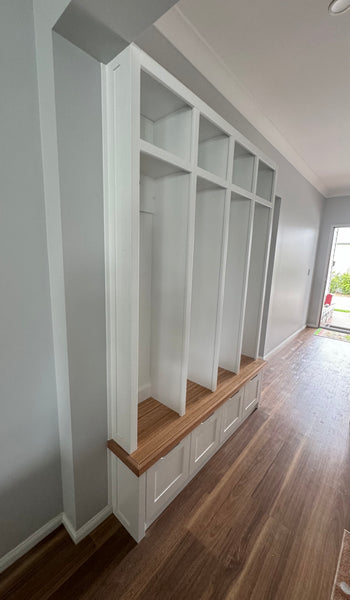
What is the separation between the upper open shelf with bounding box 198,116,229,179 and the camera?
4.88 ft

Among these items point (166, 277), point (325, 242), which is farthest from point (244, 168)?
point (325, 242)

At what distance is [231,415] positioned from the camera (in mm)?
1949

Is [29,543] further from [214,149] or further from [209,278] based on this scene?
[214,149]

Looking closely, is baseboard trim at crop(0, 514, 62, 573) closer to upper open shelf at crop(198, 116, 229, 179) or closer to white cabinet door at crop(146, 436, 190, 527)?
white cabinet door at crop(146, 436, 190, 527)

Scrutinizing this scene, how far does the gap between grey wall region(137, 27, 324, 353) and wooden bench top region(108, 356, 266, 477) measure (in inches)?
75.1

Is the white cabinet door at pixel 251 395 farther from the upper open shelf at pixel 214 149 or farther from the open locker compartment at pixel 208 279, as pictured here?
the upper open shelf at pixel 214 149

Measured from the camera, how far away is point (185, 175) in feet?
4.14

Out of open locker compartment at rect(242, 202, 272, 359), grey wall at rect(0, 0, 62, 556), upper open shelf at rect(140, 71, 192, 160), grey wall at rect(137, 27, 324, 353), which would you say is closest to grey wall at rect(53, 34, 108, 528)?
grey wall at rect(0, 0, 62, 556)

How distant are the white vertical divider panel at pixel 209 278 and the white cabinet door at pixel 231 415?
257mm

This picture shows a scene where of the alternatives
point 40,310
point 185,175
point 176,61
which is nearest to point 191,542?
point 40,310

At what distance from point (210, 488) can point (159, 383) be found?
0.76 meters

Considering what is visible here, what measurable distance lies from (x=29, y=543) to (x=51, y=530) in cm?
10

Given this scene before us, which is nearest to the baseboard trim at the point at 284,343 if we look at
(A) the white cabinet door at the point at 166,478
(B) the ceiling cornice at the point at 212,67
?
(A) the white cabinet door at the point at 166,478

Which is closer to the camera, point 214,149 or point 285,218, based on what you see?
point 214,149
